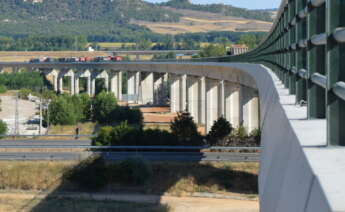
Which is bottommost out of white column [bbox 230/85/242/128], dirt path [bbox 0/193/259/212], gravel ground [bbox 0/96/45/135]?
gravel ground [bbox 0/96/45/135]

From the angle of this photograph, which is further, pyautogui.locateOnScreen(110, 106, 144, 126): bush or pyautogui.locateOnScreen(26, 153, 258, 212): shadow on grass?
pyautogui.locateOnScreen(110, 106, 144, 126): bush

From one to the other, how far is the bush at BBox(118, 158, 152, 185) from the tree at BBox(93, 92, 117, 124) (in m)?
36.9

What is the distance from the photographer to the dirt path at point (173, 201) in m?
28.9

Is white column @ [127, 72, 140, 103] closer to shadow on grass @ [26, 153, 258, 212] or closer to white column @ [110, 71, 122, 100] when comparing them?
white column @ [110, 71, 122, 100]

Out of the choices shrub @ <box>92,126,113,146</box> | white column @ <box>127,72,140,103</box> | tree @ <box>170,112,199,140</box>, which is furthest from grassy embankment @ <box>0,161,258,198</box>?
white column @ <box>127,72,140,103</box>

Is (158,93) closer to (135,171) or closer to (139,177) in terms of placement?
(139,177)

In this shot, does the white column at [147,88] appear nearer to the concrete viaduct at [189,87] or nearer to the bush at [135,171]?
the concrete viaduct at [189,87]

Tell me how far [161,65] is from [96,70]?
45.6m

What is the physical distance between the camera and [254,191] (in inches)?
1241

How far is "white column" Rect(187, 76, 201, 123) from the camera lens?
224ft

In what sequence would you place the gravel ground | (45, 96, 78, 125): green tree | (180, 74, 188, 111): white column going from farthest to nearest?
(180, 74, 188, 111): white column
the gravel ground
(45, 96, 78, 125): green tree

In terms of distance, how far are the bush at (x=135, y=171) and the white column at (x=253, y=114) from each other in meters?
10.7

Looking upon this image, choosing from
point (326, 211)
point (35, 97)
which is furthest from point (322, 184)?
point (35, 97)

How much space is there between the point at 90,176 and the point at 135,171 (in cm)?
192
